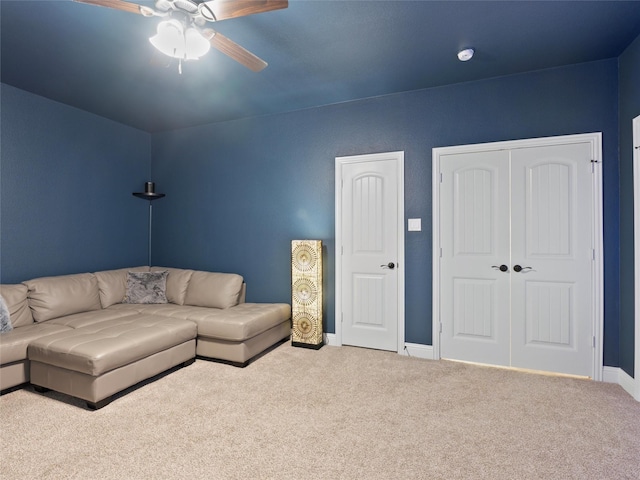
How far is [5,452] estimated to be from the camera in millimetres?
1993

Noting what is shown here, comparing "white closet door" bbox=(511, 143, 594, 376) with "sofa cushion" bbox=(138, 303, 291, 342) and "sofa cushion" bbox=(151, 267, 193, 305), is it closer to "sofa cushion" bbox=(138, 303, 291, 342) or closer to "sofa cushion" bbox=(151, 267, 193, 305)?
"sofa cushion" bbox=(138, 303, 291, 342)

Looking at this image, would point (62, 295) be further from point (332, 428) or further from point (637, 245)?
point (637, 245)

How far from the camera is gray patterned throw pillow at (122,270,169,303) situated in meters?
4.26

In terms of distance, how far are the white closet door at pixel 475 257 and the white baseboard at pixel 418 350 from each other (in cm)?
13

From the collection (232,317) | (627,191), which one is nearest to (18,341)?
(232,317)

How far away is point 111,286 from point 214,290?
49.5 inches

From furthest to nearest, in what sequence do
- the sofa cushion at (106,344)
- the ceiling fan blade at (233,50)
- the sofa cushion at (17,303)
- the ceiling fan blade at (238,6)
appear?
the sofa cushion at (17,303) < the sofa cushion at (106,344) < the ceiling fan blade at (233,50) < the ceiling fan blade at (238,6)

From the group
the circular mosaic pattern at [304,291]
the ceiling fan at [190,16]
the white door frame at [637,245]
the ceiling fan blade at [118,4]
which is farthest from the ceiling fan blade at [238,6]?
the white door frame at [637,245]

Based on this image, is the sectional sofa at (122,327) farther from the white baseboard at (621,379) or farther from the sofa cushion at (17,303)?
the white baseboard at (621,379)

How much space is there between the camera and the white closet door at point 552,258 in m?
3.08

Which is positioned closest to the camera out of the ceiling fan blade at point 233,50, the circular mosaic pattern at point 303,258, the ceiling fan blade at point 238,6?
the ceiling fan blade at point 238,6

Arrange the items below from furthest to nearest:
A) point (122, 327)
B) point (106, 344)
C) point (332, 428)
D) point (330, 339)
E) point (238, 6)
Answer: point (330, 339)
point (122, 327)
point (106, 344)
point (332, 428)
point (238, 6)

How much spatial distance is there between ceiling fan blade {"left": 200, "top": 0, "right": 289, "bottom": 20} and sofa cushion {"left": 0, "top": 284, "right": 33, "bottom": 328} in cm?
313

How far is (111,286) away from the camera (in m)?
4.18
